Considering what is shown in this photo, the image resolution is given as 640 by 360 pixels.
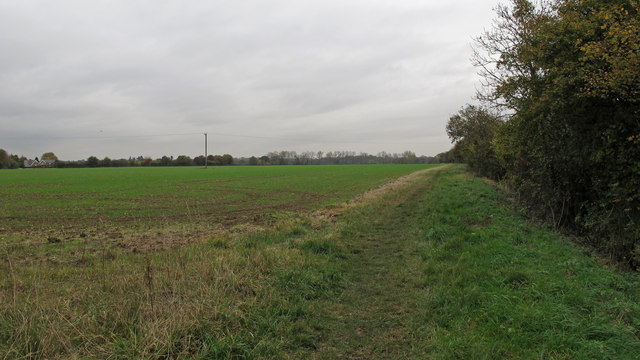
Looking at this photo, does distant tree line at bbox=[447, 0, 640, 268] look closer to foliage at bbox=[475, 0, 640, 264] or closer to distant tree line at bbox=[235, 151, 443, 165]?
foliage at bbox=[475, 0, 640, 264]

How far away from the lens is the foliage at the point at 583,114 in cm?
701

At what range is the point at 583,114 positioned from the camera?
8953 millimetres

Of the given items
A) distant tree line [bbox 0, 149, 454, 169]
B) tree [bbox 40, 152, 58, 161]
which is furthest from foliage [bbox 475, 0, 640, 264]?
tree [bbox 40, 152, 58, 161]

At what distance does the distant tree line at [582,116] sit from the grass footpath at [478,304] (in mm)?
1787

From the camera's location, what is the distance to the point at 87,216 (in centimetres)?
1564

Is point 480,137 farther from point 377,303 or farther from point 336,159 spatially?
point 336,159

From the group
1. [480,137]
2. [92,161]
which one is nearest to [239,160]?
[92,161]

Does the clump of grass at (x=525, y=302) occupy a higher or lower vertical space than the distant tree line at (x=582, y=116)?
lower

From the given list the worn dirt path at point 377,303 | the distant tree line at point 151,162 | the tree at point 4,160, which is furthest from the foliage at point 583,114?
the tree at point 4,160

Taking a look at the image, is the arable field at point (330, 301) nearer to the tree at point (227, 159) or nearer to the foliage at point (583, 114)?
the foliage at point (583, 114)

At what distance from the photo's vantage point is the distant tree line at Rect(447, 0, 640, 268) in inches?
276

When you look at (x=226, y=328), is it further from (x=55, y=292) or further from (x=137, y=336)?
(x=55, y=292)

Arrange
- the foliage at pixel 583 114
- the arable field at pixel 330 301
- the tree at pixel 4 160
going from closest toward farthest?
the arable field at pixel 330 301 < the foliage at pixel 583 114 < the tree at pixel 4 160

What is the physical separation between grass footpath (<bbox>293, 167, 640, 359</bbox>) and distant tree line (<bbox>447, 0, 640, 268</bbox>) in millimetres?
1787
